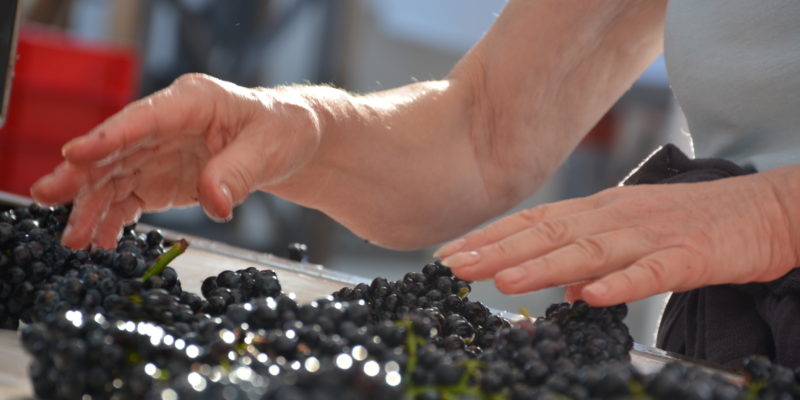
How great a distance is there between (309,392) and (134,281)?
315 millimetres

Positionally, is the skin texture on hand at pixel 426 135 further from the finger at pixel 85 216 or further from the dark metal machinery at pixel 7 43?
the dark metal machinery at pixel 7 43

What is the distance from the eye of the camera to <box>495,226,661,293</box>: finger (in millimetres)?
864

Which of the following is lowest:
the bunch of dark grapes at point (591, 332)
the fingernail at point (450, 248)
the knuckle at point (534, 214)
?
the bunch of dark grapes at point (591, 332)

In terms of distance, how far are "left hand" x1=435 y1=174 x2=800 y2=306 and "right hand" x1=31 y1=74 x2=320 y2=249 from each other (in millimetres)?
230

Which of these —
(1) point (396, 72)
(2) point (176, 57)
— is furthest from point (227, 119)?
(1) point (396, 72)

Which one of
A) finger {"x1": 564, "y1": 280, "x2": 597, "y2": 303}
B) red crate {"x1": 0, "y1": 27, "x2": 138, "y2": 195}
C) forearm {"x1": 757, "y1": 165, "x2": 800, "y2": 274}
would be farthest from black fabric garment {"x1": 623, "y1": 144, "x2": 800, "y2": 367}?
red crate {"x1": 0, "y1": 27, "x2": 138, "y2": 195}

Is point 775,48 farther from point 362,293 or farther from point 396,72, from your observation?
point 396,72

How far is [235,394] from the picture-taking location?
1.68 feet

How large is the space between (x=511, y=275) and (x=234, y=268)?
482 millimetres

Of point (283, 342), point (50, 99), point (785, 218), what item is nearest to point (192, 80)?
point (283, 342)

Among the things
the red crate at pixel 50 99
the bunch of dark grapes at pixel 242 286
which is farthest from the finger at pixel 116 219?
the red crate at pixel 50 99

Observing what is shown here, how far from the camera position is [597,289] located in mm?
832

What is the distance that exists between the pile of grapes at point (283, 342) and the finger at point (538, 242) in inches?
1.4

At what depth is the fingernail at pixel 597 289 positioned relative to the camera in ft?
2.71
